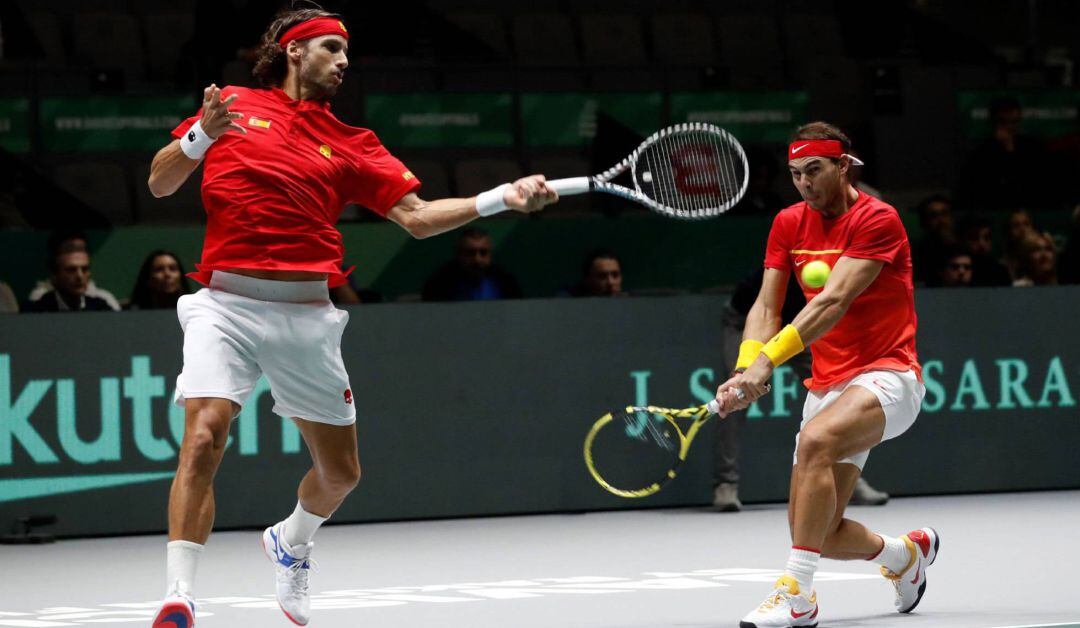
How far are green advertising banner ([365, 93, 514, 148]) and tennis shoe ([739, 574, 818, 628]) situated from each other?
Result: 7103 millimetres

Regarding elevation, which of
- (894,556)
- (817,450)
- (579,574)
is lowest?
(579,574)

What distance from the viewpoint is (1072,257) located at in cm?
1126

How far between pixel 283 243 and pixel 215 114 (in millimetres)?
493

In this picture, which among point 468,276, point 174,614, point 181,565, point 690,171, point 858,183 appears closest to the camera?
point 174,614

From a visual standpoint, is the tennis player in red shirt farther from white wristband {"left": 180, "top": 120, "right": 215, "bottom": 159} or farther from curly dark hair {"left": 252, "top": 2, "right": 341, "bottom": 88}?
white wristband {"left": 180, "top": 120, "right": 215, "bottom": 159}

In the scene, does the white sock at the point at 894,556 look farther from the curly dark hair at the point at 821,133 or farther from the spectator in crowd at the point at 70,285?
the spectator in crowd at the point at 70,285

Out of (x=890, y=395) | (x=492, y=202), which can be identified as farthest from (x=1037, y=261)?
(x=492, y=202)

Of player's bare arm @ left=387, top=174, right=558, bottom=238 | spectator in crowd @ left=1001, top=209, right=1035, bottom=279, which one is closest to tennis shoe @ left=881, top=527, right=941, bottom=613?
player's bare arm @ left=387, top=174, right=558, bottom=238

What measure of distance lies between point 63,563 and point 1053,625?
4601mm

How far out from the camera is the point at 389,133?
40.7 feet

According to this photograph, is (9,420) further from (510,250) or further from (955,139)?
(955,139)

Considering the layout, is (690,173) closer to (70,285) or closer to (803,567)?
(803,567)

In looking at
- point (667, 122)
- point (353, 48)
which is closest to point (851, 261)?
point (667, 122)

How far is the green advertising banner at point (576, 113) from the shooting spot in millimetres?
12656
